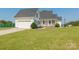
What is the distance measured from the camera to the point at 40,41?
7.34 m

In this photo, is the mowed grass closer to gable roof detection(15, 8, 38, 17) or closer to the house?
the house

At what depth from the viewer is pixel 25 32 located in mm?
7438

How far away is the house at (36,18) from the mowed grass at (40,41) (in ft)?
0.74

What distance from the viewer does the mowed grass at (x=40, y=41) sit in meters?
7.32

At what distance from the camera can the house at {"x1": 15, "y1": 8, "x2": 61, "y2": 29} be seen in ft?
24.5

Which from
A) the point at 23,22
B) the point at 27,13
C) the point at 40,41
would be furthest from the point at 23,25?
the point at 40,41

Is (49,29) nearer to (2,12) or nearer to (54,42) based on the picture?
(54,42)

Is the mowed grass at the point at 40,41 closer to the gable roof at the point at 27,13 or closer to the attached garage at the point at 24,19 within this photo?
the attached garage at the point at 24,19

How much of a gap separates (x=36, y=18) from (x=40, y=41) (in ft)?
1.57

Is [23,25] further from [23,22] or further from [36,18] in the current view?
[36,18]

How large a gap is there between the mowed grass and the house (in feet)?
0.74

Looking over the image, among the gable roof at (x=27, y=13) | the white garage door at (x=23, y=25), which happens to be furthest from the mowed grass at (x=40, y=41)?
the gable roof at (x=27, y=13)

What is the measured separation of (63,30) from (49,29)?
0.27m
